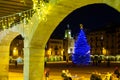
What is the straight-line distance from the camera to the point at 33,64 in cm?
1216

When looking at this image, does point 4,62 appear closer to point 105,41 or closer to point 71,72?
point 71,72

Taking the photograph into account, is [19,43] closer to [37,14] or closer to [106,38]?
[106,38]

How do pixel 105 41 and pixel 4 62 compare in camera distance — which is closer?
pixel 4 62

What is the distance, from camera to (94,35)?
87.4 m

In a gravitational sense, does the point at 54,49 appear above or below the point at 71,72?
above

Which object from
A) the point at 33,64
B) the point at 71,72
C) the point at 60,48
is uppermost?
the point at 60,48

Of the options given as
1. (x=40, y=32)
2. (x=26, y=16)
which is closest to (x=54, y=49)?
(x=26, y=16)

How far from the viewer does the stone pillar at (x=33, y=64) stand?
12.1 m

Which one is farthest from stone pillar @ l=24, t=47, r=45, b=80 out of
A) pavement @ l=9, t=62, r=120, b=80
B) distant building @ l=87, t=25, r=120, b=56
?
distant building @ l=87, t=25, r=120, b=56

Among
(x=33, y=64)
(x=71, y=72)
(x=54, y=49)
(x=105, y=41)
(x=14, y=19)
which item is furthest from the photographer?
(x=54, y=49)

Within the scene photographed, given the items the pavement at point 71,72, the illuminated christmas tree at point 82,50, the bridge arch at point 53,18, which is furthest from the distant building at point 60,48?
the bridge arch at point 53,18

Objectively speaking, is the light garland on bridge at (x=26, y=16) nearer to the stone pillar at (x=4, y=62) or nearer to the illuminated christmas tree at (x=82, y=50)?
the stone pillar at (x=4, y=62)

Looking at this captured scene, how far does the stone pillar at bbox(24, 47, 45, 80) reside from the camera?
12.1 metres

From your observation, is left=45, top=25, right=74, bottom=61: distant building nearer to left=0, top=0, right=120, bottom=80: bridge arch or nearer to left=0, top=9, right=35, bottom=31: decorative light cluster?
left=0, top=9, right=35, bottom=31: decorative light cluster
